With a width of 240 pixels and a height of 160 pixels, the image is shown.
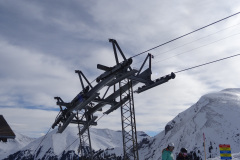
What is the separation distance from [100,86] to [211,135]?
179m

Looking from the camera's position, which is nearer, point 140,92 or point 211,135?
point 140,92

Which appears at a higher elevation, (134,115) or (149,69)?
(149,69)

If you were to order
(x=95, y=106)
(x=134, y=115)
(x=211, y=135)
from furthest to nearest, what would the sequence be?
(x=211, y=135) → (x=95, y=106) → (x=134, y=115)

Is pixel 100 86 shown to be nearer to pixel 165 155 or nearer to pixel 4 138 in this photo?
pixel 4 138

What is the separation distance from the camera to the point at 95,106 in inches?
930

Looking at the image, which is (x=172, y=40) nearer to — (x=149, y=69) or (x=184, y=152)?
(x=149, y=69)

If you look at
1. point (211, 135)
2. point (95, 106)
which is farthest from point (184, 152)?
point (211, 135)

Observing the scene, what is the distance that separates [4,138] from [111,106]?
354 inches

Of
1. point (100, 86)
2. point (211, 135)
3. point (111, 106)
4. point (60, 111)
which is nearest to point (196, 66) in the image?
point (100, 86)

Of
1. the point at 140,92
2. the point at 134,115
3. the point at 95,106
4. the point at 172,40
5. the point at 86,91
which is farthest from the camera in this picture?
the point at 95,106

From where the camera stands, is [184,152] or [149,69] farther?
[149,69]

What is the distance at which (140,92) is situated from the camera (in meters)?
19.1

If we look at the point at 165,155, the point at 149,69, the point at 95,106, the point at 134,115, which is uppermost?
the point at 149,69

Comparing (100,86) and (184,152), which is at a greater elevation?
(100,86)
